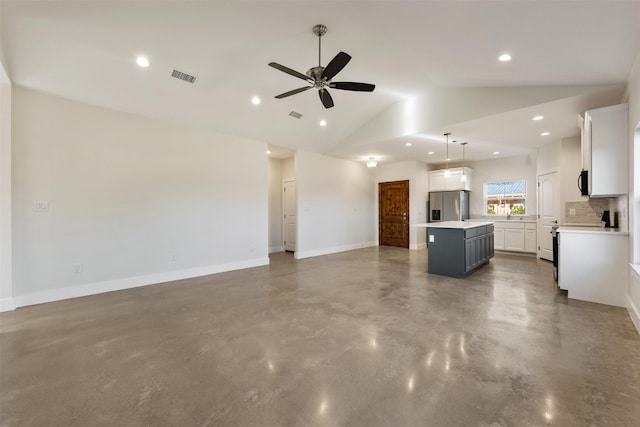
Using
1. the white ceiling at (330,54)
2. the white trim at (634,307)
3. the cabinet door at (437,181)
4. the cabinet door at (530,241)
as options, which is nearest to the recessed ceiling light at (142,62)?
the white ceiling at (330,54)

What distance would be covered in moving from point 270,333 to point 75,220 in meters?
3.49

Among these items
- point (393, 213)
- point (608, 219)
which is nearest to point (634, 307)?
point (608, 219)

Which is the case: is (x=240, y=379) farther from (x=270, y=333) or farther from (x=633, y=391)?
(x=633, y=391)

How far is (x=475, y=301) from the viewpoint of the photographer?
361 centimetres

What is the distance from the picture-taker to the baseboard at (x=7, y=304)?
3389mm

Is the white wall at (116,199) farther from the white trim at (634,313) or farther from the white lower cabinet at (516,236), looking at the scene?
the white lower cabinet at (516,236)

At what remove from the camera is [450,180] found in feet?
26.4

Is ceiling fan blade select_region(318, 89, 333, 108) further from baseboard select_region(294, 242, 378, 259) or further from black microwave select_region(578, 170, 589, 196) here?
baseboard select_region(294, 242, 378, 259)

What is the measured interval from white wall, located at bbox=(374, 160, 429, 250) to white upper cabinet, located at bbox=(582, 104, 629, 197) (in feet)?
15.3

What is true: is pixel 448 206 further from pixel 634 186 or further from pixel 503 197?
pixel 634 186

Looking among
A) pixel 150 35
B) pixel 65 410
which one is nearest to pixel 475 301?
pixel 65 410

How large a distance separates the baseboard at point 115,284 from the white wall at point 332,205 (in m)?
2.14

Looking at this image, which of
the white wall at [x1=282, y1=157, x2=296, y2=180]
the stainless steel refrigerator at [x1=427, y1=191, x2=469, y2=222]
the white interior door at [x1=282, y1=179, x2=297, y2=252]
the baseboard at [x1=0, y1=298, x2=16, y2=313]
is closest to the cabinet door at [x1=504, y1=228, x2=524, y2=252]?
the stainless steel refrigerator at [x1=427, y1=191, x2=469, y2=222]

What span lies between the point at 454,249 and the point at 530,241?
12.0 ft
